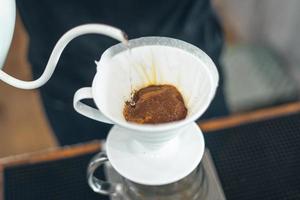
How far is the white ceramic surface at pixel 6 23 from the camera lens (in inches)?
22.3

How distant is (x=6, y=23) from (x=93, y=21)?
0.43 meters

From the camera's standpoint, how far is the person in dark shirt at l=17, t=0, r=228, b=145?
970mm

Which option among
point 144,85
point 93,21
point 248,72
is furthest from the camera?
point 248,72

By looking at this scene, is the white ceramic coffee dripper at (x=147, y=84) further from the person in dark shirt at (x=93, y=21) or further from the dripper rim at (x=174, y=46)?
the person in dark shirt at (x=93, y=21)

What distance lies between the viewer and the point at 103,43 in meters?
0.99

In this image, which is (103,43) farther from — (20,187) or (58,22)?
(20,187)

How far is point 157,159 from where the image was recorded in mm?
667

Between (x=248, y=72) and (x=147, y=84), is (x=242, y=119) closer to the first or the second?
(x=147, y=84)

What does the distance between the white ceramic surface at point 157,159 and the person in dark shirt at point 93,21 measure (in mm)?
304

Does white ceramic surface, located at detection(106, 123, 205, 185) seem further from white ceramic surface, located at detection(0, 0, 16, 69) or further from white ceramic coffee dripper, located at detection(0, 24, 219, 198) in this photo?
white ceramic surface, located at detection(0, 0, 16, 69)

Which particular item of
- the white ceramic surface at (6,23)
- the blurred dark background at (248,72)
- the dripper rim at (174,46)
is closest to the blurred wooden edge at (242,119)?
the dripper rim at (174,46)

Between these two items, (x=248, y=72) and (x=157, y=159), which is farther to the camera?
(x=248, y=72)

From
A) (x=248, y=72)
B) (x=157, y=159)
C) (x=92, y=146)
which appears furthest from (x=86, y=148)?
(x=248, y=72)

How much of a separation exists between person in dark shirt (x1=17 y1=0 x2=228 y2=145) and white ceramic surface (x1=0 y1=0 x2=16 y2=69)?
0.35 metres
